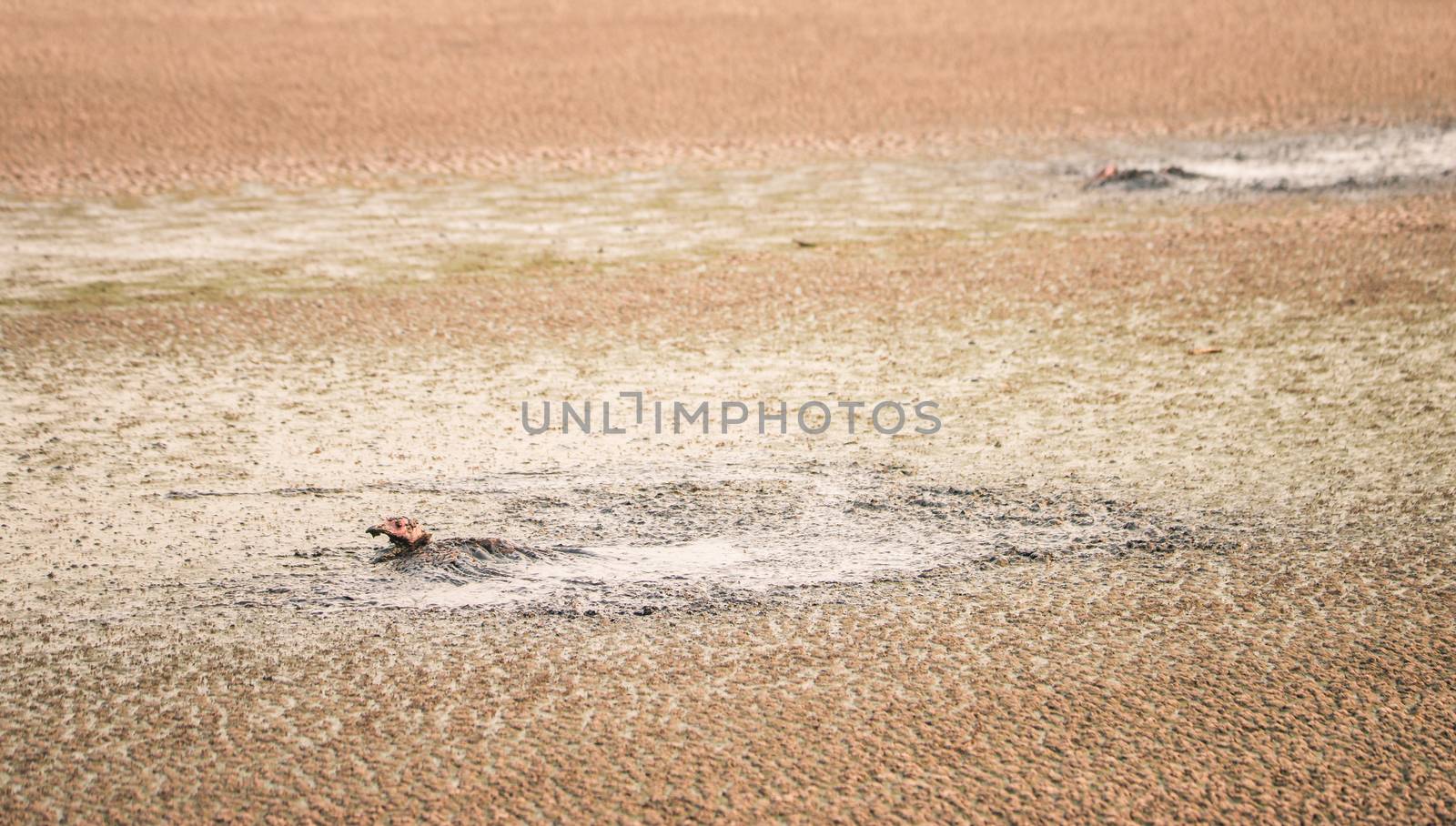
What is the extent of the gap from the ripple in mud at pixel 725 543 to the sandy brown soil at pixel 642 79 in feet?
9.35

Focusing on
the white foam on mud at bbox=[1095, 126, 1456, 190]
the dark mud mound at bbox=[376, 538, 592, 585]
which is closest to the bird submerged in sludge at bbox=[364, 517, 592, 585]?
the dark mud mound at bbox=[376, 538, 592, 585]

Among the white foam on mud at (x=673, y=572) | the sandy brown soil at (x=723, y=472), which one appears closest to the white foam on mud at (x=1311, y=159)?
the sandy brown soil at (x=723, y=472)

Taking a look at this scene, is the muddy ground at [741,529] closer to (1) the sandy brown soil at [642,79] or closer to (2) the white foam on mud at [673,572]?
(2) the white foam on mud at [673,572]

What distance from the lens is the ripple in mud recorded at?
1.80 meters

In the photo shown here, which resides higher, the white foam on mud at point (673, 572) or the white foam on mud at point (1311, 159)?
the white foam on mud at point (1311, 159)

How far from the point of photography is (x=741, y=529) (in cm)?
198

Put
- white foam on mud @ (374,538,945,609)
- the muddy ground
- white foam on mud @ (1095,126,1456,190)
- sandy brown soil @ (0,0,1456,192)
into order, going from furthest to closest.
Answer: sandy brown soil @ (0,0,1456,192) → white foam on mud @ (1095,126,1456,190) → white foam on mud @ (374,538,945,609) → the muddy ground

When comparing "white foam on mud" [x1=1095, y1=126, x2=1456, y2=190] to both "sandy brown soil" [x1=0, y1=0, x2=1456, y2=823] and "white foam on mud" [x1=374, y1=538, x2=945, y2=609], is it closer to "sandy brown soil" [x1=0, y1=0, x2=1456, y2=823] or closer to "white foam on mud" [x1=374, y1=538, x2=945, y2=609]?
"sandy brown soil" [x1=0, y1=0, x2=1456, y2=823]

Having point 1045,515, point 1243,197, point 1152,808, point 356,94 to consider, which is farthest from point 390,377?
point 356,94

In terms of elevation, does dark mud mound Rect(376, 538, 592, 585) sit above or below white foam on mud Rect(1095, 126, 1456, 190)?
below

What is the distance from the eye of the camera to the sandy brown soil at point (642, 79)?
489 cm

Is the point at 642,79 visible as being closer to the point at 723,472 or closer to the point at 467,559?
the point at 723,472

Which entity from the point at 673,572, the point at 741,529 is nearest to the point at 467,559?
the point at 673,572

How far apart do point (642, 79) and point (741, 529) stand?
157 inches
